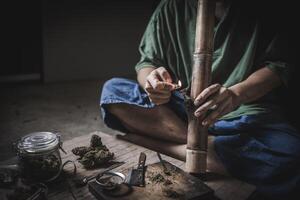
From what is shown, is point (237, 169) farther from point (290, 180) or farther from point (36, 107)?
point (36, 107)

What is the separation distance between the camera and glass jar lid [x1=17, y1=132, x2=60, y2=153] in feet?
4.14

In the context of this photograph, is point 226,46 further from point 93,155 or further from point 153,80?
point 93,155

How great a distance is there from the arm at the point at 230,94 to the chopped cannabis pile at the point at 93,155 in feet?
1.71

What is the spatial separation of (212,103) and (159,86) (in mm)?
277

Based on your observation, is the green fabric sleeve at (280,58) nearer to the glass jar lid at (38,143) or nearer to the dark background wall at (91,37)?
the glass jar lid at (38,143)

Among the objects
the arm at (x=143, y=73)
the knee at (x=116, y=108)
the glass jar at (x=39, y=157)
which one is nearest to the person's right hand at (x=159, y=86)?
the arm at (x=143, y=73)

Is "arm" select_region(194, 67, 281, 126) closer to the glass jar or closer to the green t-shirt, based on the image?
the green t-shirt

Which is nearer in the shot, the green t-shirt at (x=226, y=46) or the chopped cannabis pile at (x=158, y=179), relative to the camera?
the chopped cannabis pile at (x=158, y=179)

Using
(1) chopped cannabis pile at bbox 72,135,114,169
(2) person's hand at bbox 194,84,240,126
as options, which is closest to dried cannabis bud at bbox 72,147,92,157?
(1) chopped cannabis pile at bbox 72,135,114,169

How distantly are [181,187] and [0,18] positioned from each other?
403cm

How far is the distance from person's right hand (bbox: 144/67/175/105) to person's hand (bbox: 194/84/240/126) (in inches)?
7.3

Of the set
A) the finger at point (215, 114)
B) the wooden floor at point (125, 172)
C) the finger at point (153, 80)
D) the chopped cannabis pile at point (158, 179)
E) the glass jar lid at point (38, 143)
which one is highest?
the finger at point (153, 80)

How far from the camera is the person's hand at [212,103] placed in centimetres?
136

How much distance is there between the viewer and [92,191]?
129 centimetres
